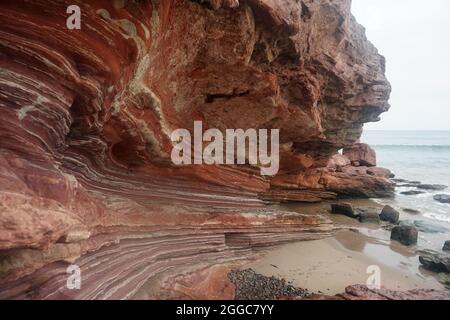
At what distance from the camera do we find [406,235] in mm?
11102

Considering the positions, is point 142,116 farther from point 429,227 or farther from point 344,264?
point 429,227

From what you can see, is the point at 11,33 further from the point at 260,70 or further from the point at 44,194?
the point at 260,70

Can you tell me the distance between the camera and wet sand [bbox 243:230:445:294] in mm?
7473

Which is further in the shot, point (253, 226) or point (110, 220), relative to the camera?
point (253, 226)

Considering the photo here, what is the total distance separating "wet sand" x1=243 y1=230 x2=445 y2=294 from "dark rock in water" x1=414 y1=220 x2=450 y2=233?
3218 mm

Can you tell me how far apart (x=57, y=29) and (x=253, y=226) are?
720 centimetres

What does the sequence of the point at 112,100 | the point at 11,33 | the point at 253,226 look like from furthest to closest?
the point at 253,226, the point at 112,100, the point at 11,33

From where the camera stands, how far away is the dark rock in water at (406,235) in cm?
1101

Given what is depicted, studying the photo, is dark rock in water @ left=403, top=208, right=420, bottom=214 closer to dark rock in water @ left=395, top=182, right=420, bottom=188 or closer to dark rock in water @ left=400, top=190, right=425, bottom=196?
dark rock in water @ left=400, top=190, right=425, bottom=196

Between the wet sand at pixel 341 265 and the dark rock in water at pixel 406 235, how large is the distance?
375 mm

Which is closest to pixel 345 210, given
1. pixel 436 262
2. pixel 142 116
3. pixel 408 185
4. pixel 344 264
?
pixel 436 262

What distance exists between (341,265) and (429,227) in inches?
295
